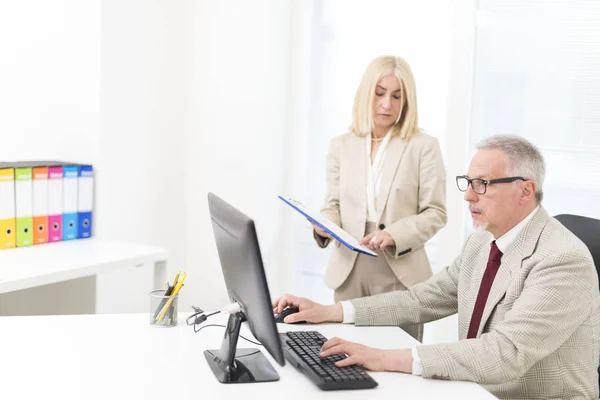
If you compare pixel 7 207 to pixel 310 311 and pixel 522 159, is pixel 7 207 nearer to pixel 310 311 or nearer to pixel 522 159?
pixel 310 311

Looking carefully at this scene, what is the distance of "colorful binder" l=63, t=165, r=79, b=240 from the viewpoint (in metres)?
3.50

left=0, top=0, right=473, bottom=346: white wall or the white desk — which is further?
left=0, top=0, right=473, bottom=346: white wall

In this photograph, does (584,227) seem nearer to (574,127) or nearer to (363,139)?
(363,139)

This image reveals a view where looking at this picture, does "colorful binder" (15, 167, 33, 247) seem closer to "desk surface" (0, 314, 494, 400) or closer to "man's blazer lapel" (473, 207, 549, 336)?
"desk surface" (0, 314, 494, 400)

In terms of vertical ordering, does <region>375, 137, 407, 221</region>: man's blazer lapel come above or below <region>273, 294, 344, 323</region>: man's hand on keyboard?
above

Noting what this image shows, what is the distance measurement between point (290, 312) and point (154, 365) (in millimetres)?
533

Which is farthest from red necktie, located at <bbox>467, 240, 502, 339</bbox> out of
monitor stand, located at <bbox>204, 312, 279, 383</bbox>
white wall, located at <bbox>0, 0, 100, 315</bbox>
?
white wall, located at <bbox>0, 0, 100, 315</bbox>

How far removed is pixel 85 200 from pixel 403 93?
1.68 m

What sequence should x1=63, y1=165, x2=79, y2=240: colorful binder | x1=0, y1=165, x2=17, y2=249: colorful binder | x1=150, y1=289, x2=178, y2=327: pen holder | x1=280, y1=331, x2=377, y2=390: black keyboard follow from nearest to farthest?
x1=280, y1=331, x2=377, y2=390: black keyboard, x1=150, y1=289, x2=178, y2=327: pen holder, x1=0, y1=165, x2=17, y2=249: colorful binder, x1=63, y1=165, x2=79, y2=240: colorful binder

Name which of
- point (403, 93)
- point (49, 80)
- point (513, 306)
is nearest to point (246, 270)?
point (513, 306)

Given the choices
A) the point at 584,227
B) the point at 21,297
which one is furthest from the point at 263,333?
the point at 21,297

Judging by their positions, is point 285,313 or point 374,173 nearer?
point 285,313

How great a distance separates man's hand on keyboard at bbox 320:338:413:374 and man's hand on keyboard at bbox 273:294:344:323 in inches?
14.0

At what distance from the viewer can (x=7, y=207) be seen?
10.7 ft
